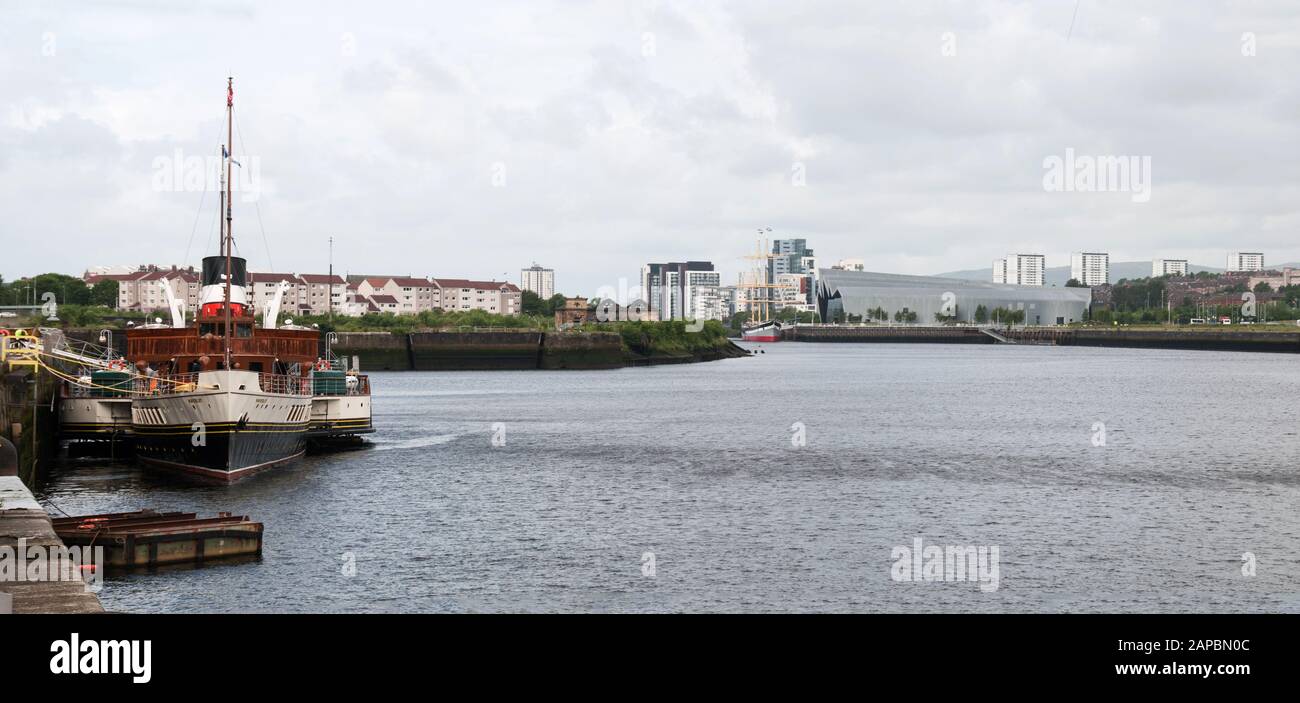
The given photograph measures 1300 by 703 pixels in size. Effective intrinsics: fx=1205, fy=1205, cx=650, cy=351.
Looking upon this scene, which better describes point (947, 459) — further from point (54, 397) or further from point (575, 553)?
point (54, 397)

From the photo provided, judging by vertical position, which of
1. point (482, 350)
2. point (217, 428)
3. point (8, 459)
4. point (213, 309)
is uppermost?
point (213, 309)

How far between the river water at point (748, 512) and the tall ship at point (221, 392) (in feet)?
4.27

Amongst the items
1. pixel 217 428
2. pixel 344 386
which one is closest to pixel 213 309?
pixel 344 386

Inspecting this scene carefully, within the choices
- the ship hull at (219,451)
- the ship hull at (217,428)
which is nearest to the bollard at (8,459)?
the ship hull at (217,428)

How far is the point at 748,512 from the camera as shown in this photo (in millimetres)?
36594

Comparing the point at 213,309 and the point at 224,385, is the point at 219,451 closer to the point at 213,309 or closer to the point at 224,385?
the point at 224,385

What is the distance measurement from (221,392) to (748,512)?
60.0ft

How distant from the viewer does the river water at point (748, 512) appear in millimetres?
25375

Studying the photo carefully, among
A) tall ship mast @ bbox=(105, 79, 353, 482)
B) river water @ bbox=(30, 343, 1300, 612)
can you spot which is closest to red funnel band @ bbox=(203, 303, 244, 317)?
tall ship mast @ bbox=(105, 79, 353, 482)

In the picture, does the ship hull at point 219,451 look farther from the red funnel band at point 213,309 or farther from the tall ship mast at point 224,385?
the red funnel band at point 213,309

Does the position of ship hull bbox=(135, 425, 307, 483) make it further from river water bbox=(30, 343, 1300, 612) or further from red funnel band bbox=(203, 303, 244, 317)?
red funnel band bbox=(203, 303, 244, 317)

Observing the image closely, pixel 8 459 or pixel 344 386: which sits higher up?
pixel 344 386
